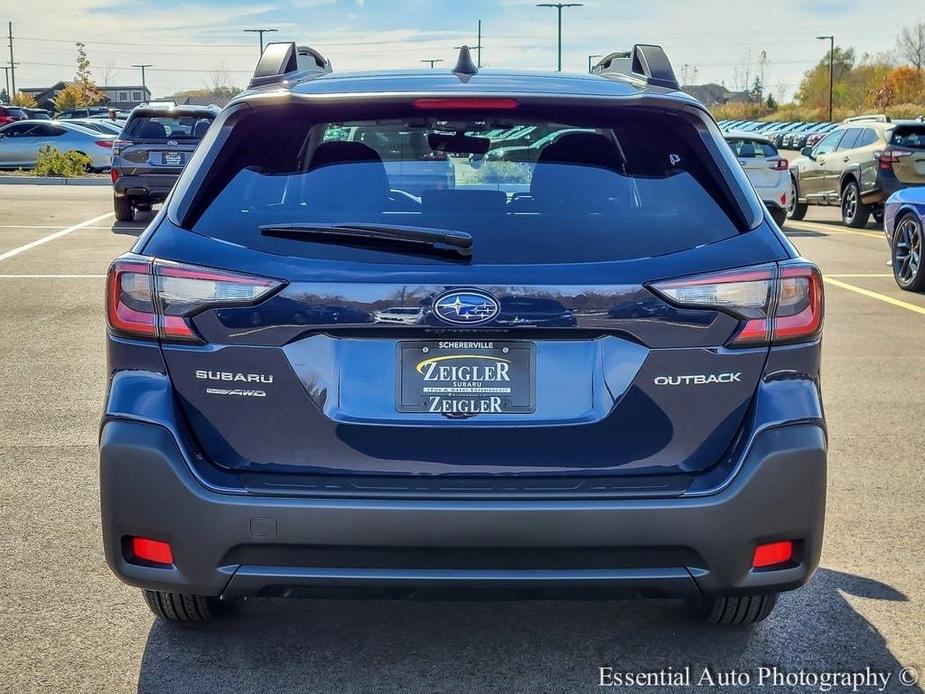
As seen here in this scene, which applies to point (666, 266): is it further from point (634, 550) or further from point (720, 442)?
point (634, 550)

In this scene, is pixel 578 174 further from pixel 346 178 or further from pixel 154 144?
pixel 154 144

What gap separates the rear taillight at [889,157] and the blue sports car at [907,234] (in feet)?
26.1

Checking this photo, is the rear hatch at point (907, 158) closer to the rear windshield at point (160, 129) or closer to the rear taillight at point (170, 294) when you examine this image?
the rear windshield at point (160, 129)

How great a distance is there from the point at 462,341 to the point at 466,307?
91 mm

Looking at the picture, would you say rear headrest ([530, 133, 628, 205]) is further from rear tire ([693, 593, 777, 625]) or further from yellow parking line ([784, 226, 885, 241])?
yellow parking line ([784, 226, 885, 241])

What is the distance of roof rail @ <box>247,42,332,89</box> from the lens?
13.4 feet

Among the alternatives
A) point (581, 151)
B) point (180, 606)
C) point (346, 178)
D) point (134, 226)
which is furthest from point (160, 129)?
point (581, 151)

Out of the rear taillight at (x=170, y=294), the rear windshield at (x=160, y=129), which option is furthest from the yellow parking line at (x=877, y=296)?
the rear windshield at (x=160, y=129)

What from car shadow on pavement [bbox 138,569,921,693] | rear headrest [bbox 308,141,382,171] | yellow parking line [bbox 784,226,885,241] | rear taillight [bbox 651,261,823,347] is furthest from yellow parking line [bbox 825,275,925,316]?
rear headrest [bbox 308,141,382,171]

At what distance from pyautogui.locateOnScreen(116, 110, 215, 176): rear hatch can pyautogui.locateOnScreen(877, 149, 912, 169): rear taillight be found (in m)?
10.8

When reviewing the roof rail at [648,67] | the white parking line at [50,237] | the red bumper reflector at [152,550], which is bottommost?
the white parking line at [50,237]

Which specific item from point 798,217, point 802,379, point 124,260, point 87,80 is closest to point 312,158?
point 124,260

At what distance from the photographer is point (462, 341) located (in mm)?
3277

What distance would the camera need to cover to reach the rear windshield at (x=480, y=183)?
3367 millimetres
